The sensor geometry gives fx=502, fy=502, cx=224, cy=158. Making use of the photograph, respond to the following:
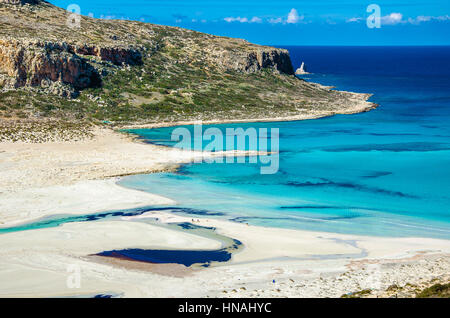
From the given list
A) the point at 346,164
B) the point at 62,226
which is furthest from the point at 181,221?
the point at 346,164

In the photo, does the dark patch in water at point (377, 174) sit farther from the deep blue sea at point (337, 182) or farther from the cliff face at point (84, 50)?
the cliff face at point (84, 50)

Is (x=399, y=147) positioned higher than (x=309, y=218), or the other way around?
(x=399, y=147)

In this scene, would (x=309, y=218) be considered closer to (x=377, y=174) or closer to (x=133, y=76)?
(x=377, y=174)

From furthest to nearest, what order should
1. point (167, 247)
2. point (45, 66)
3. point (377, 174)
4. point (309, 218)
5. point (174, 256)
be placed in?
point (45, 66)
point (377, 174)
point (309, 218)
point (167, 247)
point (174, 256)

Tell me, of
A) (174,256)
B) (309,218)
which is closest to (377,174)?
(309,218)

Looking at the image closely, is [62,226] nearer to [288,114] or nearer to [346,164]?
[346,164]

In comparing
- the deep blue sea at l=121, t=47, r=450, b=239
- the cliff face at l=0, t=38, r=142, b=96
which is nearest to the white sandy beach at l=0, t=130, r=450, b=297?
the deep blue sea at l=121, t=47, r=450, b=239

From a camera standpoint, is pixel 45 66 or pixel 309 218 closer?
pixel 309 218
